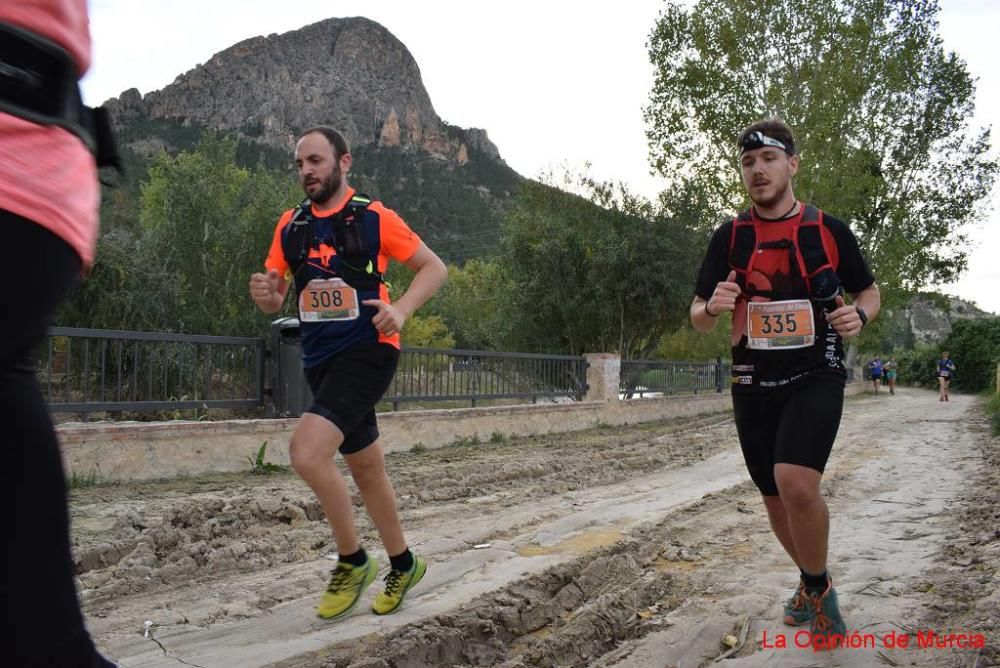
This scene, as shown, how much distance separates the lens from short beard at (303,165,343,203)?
3.71 m

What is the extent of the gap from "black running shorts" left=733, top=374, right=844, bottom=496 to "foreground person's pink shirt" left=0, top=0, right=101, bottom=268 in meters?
2.66

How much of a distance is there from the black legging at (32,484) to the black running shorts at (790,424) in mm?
2632

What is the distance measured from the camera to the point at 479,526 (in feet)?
19.4

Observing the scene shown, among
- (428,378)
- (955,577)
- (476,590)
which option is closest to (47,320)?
(476,590)

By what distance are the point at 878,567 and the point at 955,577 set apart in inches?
→ 16.2

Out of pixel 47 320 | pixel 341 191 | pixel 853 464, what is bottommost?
pixel 853 464

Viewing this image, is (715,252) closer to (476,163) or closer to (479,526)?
(479,526)

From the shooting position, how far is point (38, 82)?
3.85 ft

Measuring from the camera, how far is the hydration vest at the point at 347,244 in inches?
144

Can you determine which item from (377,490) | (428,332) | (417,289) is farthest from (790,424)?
(428,332)

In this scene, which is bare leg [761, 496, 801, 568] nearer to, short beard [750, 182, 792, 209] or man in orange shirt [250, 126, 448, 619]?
short beard [750, 182, 792, 209]

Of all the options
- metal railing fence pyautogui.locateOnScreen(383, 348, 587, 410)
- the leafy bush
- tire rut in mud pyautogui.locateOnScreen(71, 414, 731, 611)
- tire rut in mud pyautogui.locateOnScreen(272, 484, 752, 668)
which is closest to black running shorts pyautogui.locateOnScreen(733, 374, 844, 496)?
tire rut in mud pyautogui.locateOnScreen(272, 484, 752, 668)

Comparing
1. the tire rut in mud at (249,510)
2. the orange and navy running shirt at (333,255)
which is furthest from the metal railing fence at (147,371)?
the orange and navy running shirt at (333,255)

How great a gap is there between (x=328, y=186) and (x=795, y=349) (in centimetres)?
222
